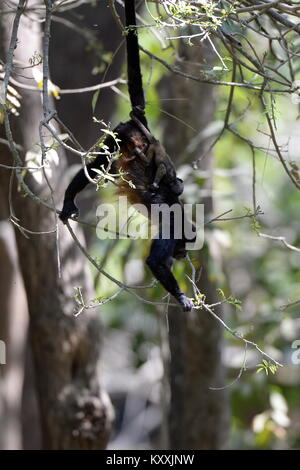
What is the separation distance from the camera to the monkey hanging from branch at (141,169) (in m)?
2.48

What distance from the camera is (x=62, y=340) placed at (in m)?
3.60

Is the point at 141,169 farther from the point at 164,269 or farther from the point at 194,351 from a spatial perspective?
the point at 194,351

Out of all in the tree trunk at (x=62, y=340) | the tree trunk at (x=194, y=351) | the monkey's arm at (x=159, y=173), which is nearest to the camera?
the monkey's arm at (x=159, y=173)

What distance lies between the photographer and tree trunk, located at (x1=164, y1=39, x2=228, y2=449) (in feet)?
14.1

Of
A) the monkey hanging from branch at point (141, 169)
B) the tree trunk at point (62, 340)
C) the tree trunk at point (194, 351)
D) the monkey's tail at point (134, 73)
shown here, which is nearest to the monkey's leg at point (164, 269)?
the monkey hanging from branch at point (141, 169)

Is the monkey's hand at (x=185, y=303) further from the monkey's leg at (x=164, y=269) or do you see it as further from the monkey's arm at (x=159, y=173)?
the monkey's arm at (x=159, y=173)

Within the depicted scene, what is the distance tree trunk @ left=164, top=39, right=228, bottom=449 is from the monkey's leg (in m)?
1.68

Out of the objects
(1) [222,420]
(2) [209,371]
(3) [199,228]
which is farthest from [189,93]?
(1) [222,420]

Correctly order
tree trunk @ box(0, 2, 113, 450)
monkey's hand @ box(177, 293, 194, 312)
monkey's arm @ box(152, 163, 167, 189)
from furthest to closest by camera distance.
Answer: tree trunk @ box(0, 2, 113, 450) < monkey's arm @ box(152, 163, 167, 189) < monkey's hand @ box(177, 293, 194, 312)

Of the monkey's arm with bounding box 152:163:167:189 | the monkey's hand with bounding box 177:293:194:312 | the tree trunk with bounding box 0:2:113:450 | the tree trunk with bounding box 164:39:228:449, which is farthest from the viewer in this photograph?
the tree trunk with bounding box 164:39:228:449
